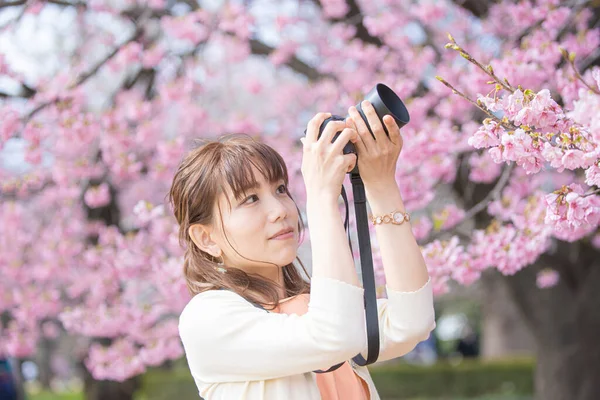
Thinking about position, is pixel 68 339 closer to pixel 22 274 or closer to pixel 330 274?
pixel 22 274

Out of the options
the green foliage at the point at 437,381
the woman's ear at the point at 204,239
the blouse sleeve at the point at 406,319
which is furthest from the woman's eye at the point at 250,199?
the green foliage at the point at 437,381

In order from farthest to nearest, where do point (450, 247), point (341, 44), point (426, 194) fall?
point (341, 44) → point (426, 194) → point (450, 247)

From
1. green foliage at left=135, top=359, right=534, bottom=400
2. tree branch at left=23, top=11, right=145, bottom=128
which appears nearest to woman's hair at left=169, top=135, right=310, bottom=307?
tree branch at left=23, top=11, right=145, bottom=128

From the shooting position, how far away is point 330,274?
4.69ft

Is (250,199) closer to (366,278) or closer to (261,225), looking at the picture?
(261,225)

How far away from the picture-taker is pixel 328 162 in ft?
4.86

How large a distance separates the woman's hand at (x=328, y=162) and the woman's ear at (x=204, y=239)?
1.04 ft

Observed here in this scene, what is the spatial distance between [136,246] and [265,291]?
340 centimetres

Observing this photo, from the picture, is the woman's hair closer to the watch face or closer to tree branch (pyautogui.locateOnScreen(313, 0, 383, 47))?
the watch face

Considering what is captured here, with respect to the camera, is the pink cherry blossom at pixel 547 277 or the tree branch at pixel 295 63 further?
the tree branch at pixel 295 63

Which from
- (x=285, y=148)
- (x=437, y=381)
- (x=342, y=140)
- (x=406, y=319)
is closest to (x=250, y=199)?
(x=342, y=140)

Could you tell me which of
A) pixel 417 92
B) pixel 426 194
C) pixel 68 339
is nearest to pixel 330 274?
pixel 426 194

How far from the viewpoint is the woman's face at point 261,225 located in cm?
162

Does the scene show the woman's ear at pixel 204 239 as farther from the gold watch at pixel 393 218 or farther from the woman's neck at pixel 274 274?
the gold watch at pixel 393 218
